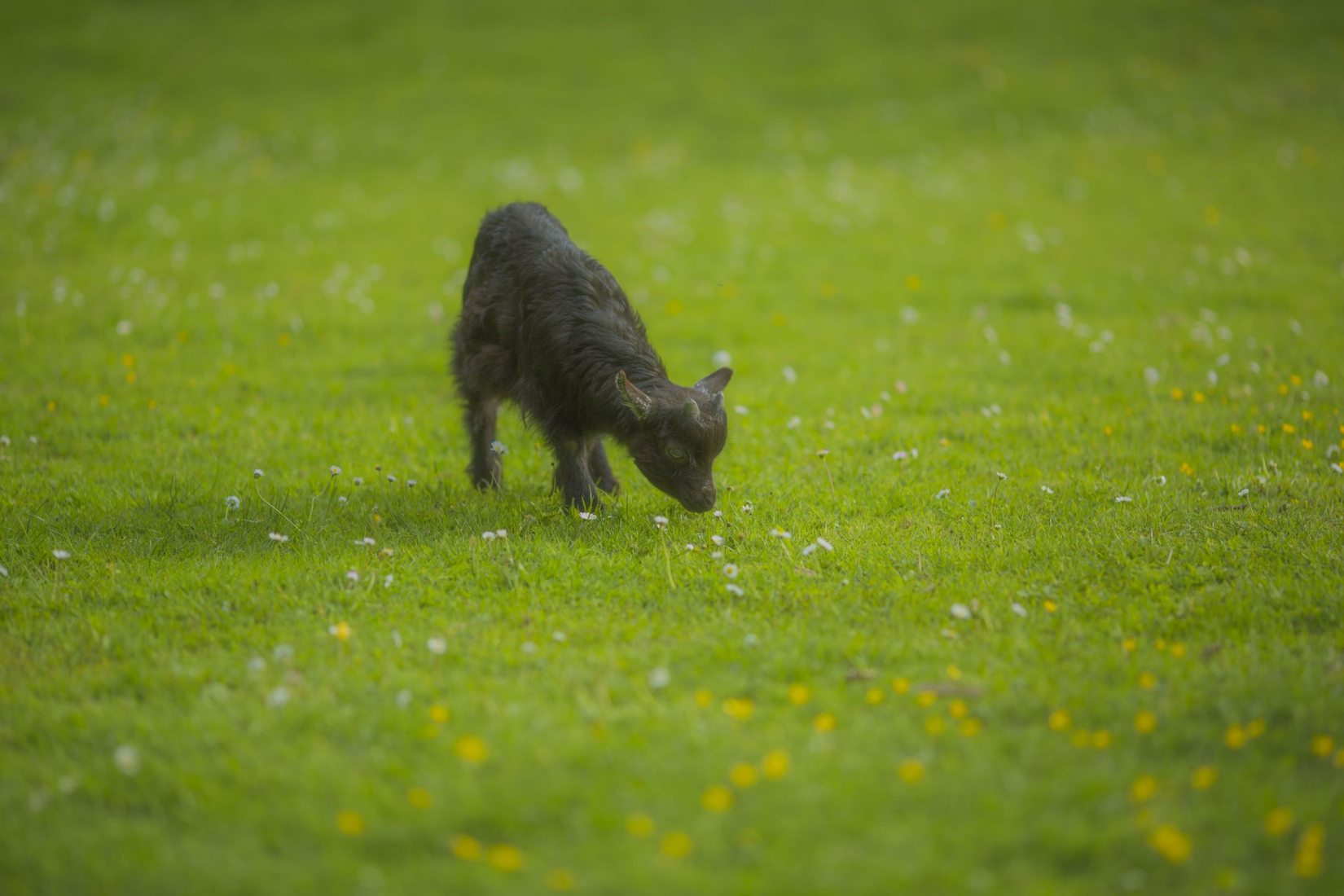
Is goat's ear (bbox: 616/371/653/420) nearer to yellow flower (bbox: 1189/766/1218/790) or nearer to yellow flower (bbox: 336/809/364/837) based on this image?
yellow flower (bbox: 336/809/364/837)

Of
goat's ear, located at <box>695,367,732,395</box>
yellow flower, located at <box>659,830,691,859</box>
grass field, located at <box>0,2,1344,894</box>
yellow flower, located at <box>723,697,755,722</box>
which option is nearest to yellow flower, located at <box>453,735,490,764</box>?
grass field, located at <box>0,2,1344,894</box>

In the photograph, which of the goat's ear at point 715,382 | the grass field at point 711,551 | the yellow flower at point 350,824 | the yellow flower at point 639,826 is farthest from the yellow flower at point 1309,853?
the goat's ear at point 715,382

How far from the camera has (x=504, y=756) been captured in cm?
385

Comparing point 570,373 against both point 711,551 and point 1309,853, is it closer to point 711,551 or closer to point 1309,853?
point 711,551

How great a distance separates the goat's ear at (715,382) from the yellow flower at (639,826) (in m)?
2.98

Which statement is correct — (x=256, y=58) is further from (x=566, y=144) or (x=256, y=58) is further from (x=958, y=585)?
(x=958, y=585)

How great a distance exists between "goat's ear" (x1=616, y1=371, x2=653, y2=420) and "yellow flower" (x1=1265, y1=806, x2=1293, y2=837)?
3.45 metres

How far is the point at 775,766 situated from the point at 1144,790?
3.91 feet

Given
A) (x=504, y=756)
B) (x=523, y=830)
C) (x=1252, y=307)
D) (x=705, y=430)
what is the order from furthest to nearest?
(x=1252, y=307) → (x=705, y=430) → (x=504, y=756) → (x=523, y=830)

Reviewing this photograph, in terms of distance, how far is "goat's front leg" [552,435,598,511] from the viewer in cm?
634

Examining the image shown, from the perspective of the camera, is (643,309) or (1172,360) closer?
(1172,360)

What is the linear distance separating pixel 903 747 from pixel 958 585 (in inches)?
59.8

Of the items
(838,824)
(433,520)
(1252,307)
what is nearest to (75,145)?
(433,520)

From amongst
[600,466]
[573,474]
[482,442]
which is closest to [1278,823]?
[573,474]
